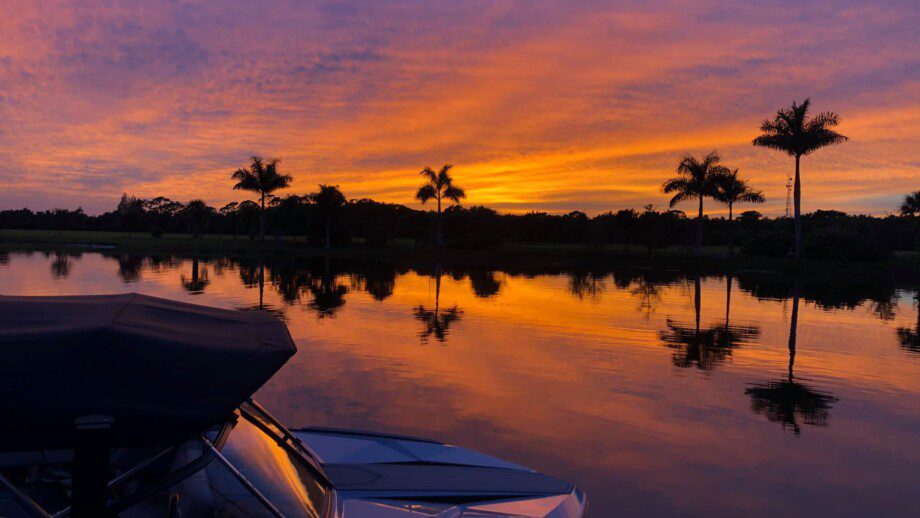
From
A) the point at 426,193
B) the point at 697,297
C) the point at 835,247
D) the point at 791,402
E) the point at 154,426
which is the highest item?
the point at 426,193

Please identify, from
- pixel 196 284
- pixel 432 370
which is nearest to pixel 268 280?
pixel 196 284

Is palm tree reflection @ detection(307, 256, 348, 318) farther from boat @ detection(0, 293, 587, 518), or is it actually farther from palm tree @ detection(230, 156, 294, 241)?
palm tree @ detection(230, 156, 294, 241)

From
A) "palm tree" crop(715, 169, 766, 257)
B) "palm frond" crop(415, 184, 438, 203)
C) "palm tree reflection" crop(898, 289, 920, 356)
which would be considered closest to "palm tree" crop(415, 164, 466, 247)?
"palm frond" crop(415, 184, 438, 203)

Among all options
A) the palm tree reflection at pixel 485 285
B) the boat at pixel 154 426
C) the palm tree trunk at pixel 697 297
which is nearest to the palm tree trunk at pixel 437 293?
the palm tree reflection at pixel 485 285

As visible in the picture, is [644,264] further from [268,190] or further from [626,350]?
[268,190]

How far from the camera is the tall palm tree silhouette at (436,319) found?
1406cm

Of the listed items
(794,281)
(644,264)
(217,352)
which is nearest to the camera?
(217,352)

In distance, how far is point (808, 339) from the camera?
586 inches

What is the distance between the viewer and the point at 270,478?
301 cm

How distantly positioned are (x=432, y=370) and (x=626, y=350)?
459 centimetres

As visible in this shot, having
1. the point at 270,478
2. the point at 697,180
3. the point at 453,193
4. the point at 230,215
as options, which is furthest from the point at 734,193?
the point at 230,215

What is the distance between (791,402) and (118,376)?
9.46 metres

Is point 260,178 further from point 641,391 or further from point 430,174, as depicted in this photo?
point 641,391

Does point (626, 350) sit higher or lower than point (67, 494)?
lower
